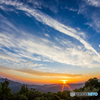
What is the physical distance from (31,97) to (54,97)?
19.5 ft

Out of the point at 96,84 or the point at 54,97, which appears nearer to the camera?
the point at 54,97

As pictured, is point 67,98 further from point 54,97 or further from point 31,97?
point 31,97

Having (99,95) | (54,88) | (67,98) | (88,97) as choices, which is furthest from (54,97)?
(54,88)

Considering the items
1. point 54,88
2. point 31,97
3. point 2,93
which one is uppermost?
point 2,93

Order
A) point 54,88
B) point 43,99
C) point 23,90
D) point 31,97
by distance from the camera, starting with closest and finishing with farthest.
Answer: point 43,99 < point 31,97 < point 23,90 < point 54,88

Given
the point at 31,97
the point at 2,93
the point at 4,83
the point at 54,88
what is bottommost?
the point at 54,88

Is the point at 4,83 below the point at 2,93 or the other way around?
the other way around

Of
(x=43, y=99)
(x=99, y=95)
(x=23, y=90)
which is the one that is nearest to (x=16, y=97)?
(x=23, y=90)

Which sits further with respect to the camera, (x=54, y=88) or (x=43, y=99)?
(x=54, y=88)

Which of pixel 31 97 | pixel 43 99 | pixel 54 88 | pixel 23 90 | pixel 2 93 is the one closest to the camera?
pixel 43 99

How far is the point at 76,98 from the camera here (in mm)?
18000

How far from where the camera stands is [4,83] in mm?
18984

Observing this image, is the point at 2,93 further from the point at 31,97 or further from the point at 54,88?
the point at 54,88

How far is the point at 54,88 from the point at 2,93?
15121 centimetres
